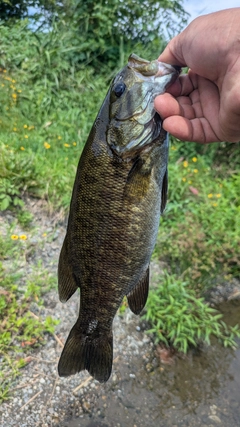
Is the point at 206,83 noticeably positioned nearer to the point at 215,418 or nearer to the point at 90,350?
the point at 90,350

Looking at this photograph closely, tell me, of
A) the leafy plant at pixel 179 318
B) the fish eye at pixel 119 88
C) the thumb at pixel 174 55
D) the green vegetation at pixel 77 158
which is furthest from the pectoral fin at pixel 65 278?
the leafy plant at pixel 179 318

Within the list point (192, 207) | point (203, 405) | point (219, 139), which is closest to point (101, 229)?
point (219, 139)

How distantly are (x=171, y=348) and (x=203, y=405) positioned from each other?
0.53 meters

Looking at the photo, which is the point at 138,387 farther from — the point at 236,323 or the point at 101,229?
the point at 101,229

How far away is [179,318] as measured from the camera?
10.9 ft

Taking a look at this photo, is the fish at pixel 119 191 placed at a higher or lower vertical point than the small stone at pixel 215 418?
higher

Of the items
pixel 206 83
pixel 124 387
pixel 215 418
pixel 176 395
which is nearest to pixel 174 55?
pixel 206 83

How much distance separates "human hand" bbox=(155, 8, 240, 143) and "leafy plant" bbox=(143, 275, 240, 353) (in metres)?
1.86

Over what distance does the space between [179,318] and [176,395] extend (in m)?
0.63

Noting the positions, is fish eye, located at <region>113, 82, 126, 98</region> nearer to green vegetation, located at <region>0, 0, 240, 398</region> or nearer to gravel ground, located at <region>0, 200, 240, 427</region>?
green vegetation, located at <region>0, 0, 240, 398</region>

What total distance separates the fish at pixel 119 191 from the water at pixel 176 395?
5.35 ft

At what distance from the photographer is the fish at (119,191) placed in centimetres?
161

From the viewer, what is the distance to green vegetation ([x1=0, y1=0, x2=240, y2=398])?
3.35 m

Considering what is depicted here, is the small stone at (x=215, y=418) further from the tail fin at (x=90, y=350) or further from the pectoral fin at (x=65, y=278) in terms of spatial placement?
the pectoral fin at (x=65, y=278)
